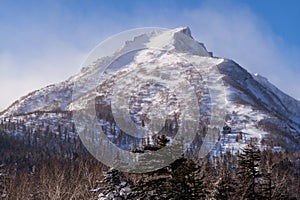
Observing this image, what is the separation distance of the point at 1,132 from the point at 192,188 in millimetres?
151684

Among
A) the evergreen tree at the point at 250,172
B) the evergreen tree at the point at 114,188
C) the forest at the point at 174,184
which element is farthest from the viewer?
the evergreen tree at the point at 250,172

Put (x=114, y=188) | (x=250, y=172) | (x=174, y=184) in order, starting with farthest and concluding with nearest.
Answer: (x=250, y=172) → (x=174, y=184) → (x=114, y=188)

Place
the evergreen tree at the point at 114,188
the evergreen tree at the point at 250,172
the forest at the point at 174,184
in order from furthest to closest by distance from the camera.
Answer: the evergreen tree at the point at 250,172 → the forest at the point at 174,184 → the evergreen tree at the point at 114,188

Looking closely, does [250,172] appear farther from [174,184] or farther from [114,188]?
[114,188]

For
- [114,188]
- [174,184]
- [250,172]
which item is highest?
[250,172]

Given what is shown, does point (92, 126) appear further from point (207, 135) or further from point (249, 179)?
point (249, 179)

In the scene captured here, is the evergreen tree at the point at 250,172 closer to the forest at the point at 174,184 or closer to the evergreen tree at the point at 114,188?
the forest at the point at 174,184

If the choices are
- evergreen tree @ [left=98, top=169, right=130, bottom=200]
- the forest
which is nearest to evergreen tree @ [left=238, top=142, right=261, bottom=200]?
the forest

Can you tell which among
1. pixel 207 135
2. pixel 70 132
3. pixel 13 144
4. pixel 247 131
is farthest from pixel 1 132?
pixel 247 131

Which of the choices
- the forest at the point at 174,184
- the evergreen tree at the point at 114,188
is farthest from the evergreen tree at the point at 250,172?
the evergreen tree at the point at 114,188

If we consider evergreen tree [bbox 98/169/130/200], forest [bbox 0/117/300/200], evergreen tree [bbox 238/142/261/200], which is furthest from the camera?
evergreen tree [bbox 238/142/261/200]

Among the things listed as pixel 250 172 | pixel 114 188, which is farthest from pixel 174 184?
pixel 250 172

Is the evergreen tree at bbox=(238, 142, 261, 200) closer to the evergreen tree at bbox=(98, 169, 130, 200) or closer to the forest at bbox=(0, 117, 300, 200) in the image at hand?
the forest at bbox=(0, 117, 300, 200)

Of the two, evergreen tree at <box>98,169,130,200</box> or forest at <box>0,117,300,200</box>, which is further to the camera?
forest at <box>0,117,300,200</box>
